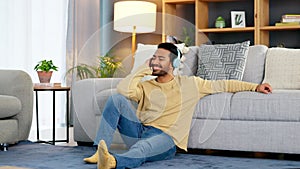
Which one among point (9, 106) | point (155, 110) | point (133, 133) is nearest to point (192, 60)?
point (155, 110)

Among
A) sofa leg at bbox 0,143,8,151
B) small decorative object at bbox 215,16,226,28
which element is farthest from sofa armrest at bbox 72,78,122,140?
small decorative object at bbox 215,16,226,28

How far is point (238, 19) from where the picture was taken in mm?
5465

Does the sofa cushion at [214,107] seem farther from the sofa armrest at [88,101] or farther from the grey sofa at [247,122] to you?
the sofa armrest at [88,101]

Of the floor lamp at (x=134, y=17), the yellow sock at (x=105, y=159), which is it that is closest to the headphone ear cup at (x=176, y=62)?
the yellow sock at (x=105, y=159)

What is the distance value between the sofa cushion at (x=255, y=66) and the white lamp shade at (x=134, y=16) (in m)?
1.55

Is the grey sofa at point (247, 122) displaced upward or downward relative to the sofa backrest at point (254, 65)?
downward

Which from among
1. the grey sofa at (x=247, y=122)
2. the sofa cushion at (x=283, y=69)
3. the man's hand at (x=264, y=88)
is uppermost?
the sofa cushion at (x=283, y=69)

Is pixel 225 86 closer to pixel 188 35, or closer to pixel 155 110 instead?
pixel 155 110

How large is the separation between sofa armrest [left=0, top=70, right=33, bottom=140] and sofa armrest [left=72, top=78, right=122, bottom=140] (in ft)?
1.08

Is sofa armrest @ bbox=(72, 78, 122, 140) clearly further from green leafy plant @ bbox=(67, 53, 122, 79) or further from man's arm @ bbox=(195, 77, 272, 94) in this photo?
green leafy plant @ bbox=(67, 53, 122, 79)

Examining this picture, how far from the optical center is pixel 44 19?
17.2 feet

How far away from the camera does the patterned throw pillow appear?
3.82 metres

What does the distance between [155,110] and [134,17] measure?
2259mm

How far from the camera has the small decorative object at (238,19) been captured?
5.45 m
